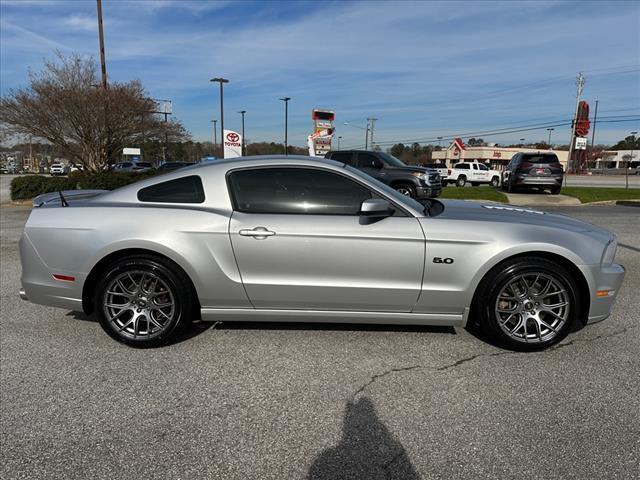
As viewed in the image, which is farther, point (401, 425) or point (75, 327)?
point (75, 327)

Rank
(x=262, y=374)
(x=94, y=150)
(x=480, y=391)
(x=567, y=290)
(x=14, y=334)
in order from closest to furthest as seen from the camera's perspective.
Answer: (x=480, y=391)
(x=262, y=374)
(x=567, y=290)
(x=14, y=334)
(x=94, y=150)

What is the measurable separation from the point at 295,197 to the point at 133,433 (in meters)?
2.01

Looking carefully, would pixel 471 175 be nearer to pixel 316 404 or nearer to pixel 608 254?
pixel 608 254

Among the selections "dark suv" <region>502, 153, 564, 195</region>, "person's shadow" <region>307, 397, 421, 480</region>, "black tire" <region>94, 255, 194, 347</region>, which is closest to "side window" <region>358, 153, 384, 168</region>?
"dark suv" <region>502, 153, 564, 195</region>

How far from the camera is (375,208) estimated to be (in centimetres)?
331

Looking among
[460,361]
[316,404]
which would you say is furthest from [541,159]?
[316,404]

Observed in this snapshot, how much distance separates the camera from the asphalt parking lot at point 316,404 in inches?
91.0

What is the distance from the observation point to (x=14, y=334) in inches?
154

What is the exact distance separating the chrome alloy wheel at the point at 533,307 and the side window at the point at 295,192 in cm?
139

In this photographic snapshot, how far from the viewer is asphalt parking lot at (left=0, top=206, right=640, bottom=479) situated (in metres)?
2.31

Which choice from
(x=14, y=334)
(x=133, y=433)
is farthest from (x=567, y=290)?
(x=14, y=334)

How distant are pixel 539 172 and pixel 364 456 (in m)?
18.2

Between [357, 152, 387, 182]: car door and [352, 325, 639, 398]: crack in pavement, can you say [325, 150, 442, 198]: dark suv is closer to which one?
[357, 152, 387, 182]: car door

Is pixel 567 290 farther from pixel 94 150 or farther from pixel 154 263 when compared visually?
pixel 94 150
